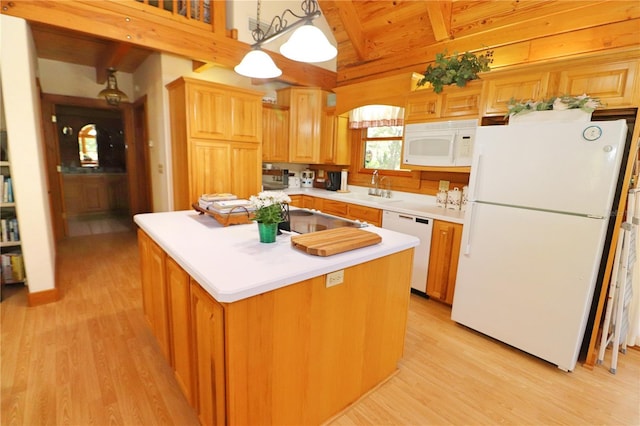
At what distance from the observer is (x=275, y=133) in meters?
4.34

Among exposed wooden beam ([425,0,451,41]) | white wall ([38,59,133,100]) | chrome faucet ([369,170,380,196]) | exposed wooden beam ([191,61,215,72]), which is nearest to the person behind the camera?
exposed wooden beam ([425,0,451,41])

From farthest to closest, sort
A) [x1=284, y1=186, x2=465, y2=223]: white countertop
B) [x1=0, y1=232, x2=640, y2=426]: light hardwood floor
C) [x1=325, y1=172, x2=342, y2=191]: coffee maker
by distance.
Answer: [x1=325, y1=172, x2=342, y2=191]: coffee maker
[x1=284, y1=186, x2=465, y2=223]: white countertop
[x1=0, y1=232, x2=640, y2=426]: light hardwood floor

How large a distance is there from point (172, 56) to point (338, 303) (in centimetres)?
356

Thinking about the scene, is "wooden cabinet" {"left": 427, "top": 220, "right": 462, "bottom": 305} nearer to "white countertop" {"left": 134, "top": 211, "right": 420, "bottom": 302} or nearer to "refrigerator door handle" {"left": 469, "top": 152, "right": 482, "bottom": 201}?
"refrigerator door handle" {"left": 469, "top": 152, "right": 482, "bottom": 201}

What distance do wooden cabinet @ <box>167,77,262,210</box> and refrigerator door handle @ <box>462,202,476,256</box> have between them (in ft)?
8.18

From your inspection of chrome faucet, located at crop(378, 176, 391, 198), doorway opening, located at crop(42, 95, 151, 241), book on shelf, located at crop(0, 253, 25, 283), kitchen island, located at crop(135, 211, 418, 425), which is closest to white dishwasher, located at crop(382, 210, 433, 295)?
chrome faucet, located at crop(378, 176, 391, 198)

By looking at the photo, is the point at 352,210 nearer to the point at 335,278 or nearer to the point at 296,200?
the point at 296,200

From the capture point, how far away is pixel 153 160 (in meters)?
4.27

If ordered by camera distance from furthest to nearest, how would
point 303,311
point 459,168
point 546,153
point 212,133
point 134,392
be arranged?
point 212,133 < point 459,168 < point 546,153 < point 134,392 < point 303,311

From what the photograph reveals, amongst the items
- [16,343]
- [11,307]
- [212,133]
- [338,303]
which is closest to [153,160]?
[212,133]

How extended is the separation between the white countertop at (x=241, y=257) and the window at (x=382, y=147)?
2.27 m

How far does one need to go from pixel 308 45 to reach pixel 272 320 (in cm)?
137

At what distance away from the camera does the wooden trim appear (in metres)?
2.68

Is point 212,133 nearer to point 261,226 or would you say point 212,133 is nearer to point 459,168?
point 261,226
